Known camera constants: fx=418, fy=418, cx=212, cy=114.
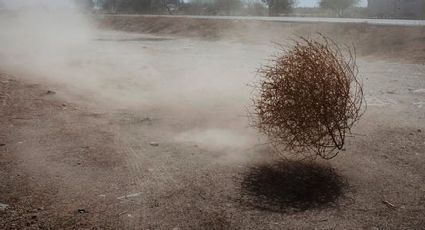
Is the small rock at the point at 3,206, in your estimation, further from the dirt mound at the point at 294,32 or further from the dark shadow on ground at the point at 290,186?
the dirt mound at the point at 294,32

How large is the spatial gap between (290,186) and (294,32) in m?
22.9

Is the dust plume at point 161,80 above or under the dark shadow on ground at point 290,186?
above

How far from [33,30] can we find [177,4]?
42.8 metres

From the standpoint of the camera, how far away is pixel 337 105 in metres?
5.75

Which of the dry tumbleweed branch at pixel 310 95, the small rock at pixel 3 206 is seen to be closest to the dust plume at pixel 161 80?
the dry tumbleweed branch at pixel 310 95

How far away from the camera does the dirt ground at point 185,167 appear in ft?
16.7

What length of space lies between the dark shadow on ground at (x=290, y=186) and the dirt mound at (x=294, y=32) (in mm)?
6150

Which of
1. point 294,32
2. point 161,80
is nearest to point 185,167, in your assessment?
point 161,80

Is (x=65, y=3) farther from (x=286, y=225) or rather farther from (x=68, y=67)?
(x=286, y=225)

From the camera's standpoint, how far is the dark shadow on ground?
543 centimetres

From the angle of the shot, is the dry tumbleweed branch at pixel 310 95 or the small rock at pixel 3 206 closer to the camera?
the small rock at pixel 3 206

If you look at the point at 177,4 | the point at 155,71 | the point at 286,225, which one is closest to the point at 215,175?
the point at 286,225

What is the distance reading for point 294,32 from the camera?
2744 centimetres

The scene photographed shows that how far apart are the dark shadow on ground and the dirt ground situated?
2cm
